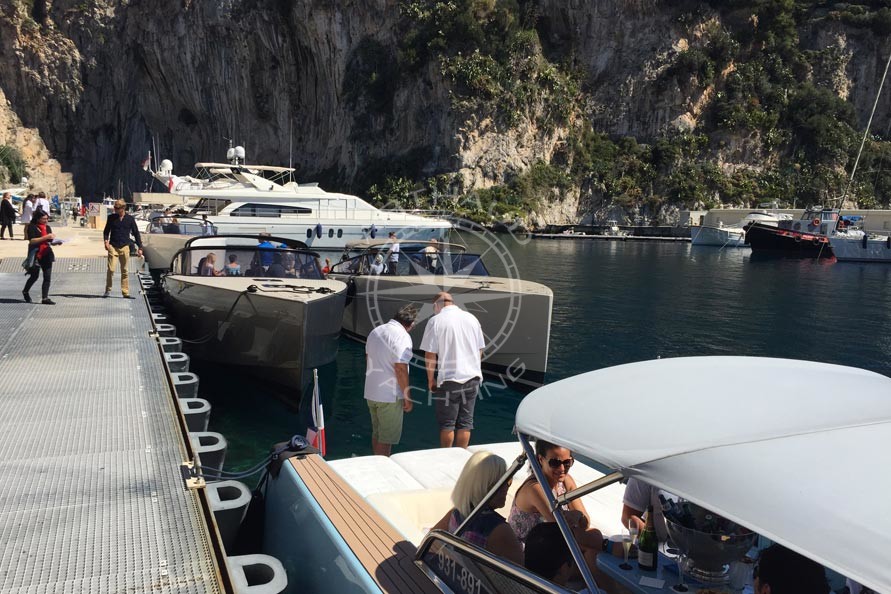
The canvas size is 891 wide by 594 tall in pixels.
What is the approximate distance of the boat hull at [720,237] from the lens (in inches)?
1993

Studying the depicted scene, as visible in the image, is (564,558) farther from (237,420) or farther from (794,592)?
(237,420)

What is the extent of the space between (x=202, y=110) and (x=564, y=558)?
78154mm

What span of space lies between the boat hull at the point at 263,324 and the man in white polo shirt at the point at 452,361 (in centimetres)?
285

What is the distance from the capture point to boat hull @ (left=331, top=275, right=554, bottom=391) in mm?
11172

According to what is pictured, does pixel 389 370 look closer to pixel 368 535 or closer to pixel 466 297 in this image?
pixel 368 535

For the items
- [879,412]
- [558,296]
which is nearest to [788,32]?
[558,296]

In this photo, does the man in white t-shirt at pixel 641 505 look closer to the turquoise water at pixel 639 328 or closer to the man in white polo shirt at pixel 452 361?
the turquoise water at pixel 639 328

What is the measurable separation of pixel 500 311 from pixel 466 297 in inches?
25.7

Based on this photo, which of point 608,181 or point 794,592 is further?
point 608,181

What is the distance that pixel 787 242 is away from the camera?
45031 millimetres

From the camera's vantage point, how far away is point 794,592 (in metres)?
2.44

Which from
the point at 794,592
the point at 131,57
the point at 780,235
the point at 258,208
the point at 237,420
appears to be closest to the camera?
the point at 794,592

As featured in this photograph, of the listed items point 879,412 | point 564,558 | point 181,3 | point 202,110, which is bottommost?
point 564,558

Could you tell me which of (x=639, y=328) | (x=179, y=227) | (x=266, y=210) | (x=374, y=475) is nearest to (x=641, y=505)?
(x=374, y=475)
